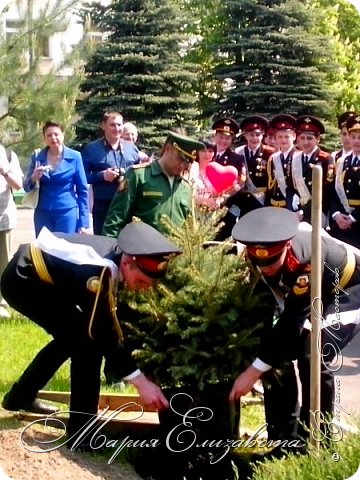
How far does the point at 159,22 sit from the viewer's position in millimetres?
9680

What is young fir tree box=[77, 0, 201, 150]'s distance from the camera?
9.48 meters

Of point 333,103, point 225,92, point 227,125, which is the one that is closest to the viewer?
point 227,125

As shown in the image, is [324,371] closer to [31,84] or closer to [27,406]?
[27,406]

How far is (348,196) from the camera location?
737 cm

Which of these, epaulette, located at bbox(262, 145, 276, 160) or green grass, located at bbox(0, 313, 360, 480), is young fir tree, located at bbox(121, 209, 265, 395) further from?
epaulette, located at bbox(262, 145, 276, 160)

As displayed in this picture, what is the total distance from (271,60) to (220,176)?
3630 millimetres

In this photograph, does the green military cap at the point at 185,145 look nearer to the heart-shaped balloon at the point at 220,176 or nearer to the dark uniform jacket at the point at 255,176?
the heart-shaped balloon at the point at 220,176

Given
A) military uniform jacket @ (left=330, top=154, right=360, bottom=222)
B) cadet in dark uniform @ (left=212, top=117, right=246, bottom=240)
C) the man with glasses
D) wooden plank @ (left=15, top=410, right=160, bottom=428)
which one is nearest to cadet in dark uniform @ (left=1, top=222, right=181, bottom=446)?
wooden plank @ (left=15, top=410, right=160, bottom=428)

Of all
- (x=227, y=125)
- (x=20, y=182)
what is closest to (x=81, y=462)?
(x=20, y=182)

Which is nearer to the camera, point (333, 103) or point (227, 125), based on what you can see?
point (227, 125)

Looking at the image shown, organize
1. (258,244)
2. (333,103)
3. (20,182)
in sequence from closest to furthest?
(258,244) → (20,182) → (333,103)

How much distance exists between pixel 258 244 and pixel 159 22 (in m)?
6.22

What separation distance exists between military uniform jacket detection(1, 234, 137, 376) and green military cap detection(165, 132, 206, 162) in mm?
820

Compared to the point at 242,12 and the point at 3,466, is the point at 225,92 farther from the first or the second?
the point at 3,466
